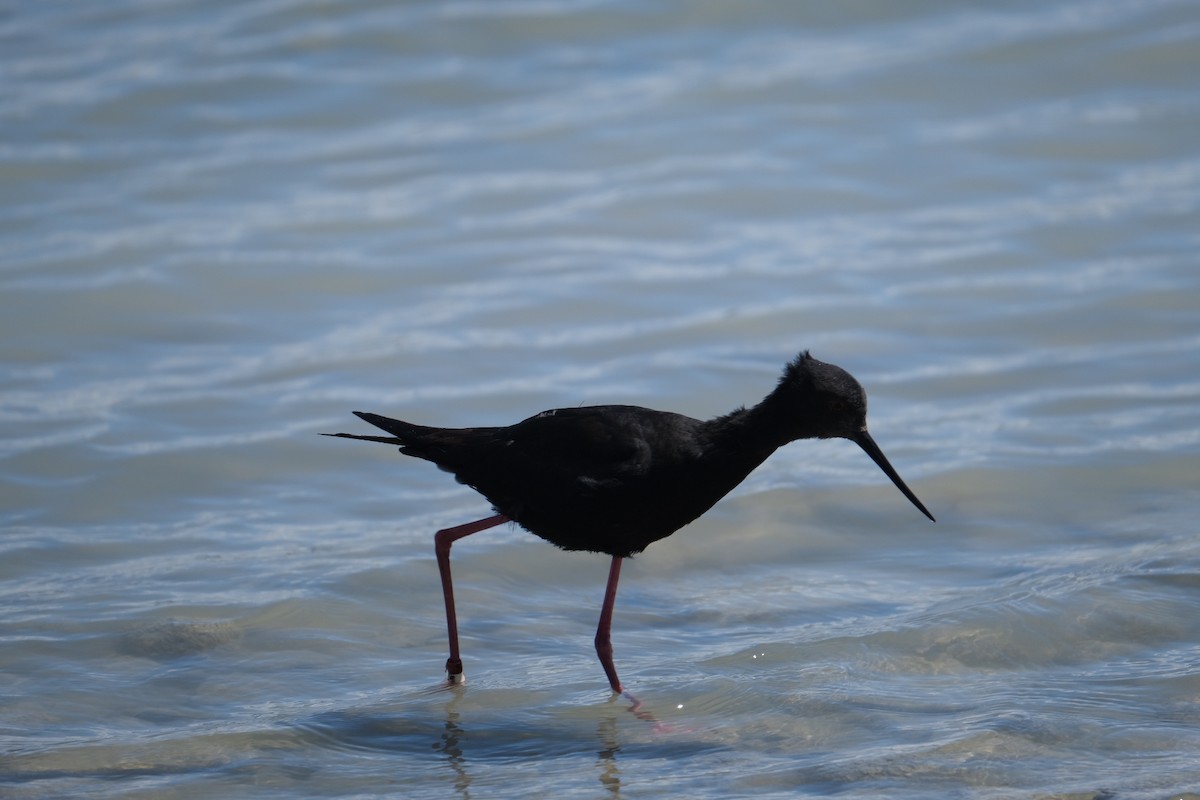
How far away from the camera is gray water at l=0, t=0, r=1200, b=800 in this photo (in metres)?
5.53

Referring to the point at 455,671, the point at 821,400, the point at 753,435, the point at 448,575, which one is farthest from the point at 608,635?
the point at 821,400

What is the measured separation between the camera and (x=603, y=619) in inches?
235

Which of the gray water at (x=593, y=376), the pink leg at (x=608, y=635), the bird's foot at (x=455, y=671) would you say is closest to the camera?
the gray water at (x=593, y=376)

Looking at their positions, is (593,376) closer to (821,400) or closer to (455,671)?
(455,671)

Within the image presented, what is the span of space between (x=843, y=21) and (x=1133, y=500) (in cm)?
976

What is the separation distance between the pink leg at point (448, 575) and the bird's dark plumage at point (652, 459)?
358 mm

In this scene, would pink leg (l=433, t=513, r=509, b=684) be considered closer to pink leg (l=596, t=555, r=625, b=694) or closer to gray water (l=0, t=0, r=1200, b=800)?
gray water (l=0, t=0, r=1200, b=800)

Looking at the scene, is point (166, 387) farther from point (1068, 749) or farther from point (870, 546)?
point (1068, 749)

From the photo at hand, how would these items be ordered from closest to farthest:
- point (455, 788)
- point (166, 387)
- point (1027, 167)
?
point (455, 788) → point (166, 387) → point (1027, 167)

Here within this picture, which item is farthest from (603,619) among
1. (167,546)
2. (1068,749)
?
(167,546)

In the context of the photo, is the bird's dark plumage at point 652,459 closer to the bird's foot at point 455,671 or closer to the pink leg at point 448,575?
the pink leg at point 448,575

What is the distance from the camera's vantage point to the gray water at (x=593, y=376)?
5.53m

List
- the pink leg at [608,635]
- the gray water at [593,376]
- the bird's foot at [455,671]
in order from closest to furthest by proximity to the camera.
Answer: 1. the gray water at [593,376]
2. the pink leg at [608,635]
3. the bird's foot at [455,671]

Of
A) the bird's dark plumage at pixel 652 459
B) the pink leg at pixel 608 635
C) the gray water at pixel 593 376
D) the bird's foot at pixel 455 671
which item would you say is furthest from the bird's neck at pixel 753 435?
the bird's foot at pixel 455 671
